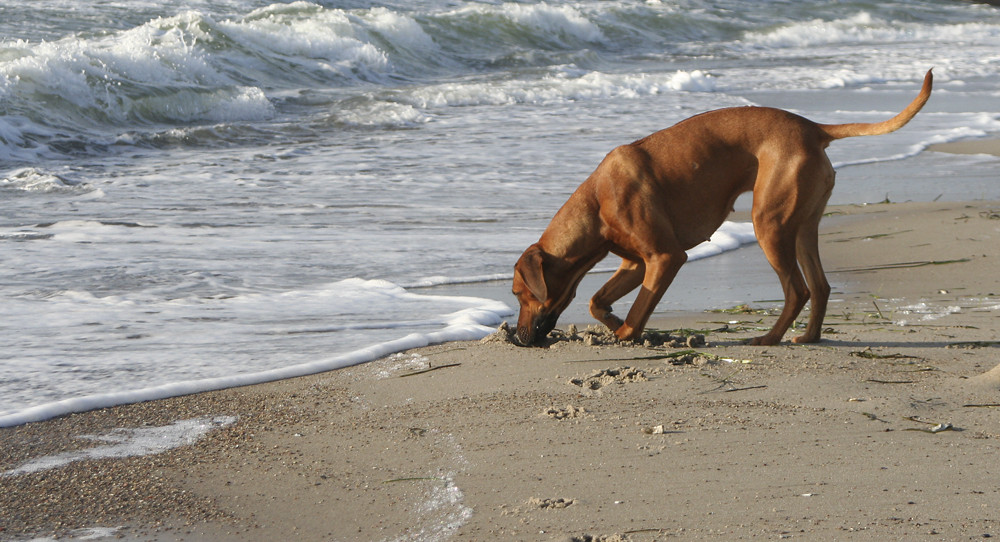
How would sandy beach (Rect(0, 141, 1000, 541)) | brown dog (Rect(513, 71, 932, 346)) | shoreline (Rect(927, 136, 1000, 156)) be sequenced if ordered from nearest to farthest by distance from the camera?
sandy beach (Rect(0, 141, 1000, 541))
brown dog (Rect(513, 71, 932, 346))
shoreline (Rect(927, 136, 1000, 156))

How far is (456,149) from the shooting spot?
1112cm

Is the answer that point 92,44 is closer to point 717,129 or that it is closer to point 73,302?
point 73,302

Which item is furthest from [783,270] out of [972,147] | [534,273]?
[972,147]

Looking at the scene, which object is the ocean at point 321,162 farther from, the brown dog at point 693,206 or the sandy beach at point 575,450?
the brown dog at point 693,206

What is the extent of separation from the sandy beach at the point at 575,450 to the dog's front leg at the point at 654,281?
14cm

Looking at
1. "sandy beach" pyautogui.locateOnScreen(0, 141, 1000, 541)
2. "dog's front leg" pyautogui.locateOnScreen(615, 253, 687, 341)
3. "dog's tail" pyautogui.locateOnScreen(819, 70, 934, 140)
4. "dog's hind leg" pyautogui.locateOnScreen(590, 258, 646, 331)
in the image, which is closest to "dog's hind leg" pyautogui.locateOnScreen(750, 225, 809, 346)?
"sandy beach" pyautogui.locateOnScreen(0, 141, 1000, 541)

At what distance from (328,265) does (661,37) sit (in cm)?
2173

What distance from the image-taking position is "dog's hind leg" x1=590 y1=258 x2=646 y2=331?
4844 mm

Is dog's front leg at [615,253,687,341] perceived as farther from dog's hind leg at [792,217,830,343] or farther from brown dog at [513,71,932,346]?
dog's hind leg at [792,217,830,343]

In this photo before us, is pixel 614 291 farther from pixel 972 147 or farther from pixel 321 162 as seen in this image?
pixel 972 147

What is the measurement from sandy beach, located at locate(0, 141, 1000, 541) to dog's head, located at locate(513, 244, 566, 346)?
91 millimetres

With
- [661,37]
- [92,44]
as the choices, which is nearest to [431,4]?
[661,37]

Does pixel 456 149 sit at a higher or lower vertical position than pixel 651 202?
lower

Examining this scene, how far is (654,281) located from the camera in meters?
4.52
